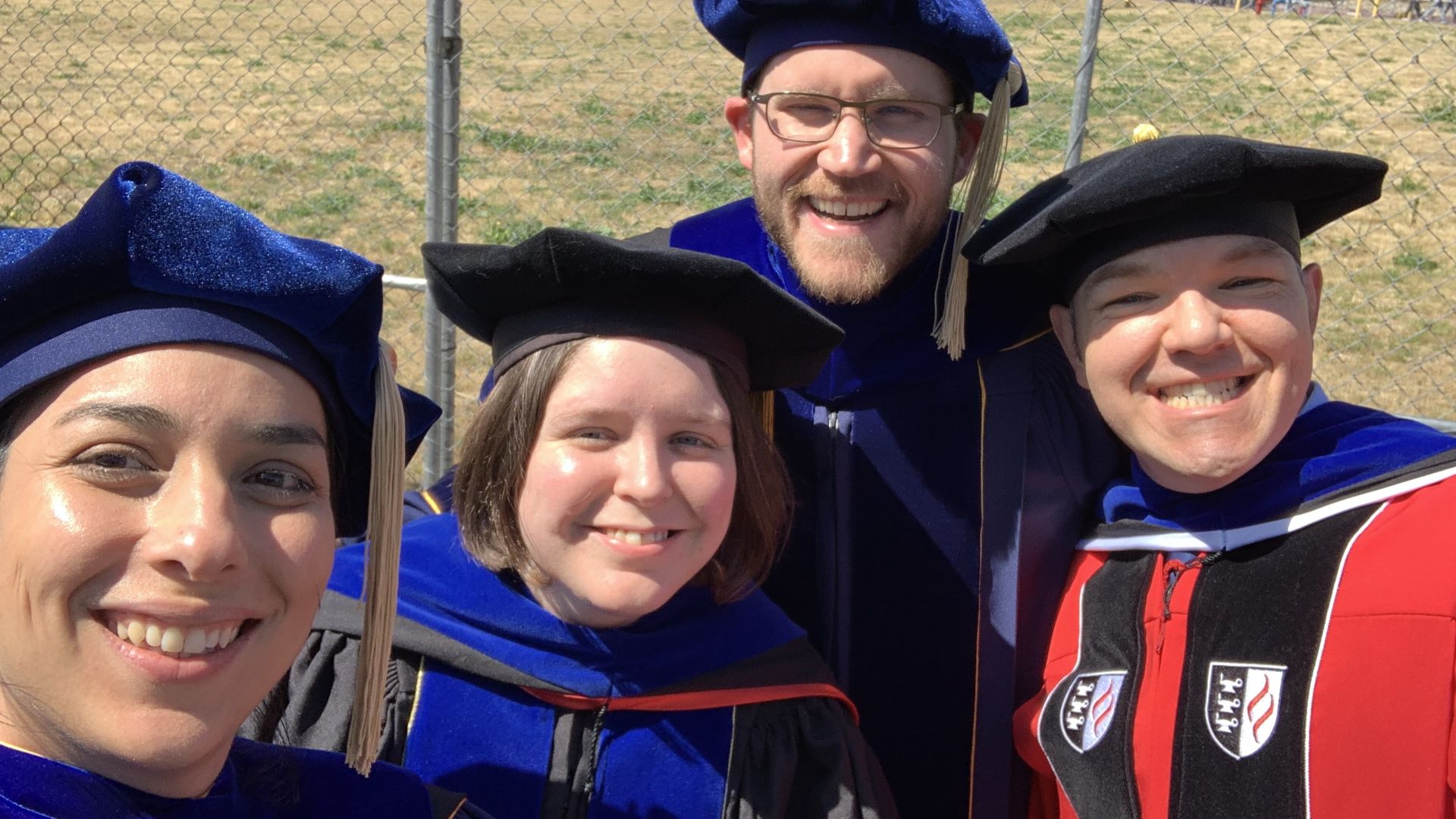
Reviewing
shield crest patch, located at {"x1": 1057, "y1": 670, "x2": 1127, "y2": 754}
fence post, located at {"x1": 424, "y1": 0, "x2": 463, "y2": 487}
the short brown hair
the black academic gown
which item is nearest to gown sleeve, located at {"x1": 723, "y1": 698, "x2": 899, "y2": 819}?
the black academic gown

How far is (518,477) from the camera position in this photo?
2244mm

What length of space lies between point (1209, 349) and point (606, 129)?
954cm

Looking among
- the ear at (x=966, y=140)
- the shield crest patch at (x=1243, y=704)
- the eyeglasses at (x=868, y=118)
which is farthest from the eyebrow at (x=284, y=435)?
the ear at (x=966, y=140)

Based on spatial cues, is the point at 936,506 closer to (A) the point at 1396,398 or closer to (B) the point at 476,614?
(B) the point at 476,614

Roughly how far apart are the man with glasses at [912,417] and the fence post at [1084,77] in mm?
1698

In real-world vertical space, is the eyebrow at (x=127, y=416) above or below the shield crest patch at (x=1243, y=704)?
above

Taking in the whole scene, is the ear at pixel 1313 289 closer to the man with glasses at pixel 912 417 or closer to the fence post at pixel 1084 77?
the man with glasses at pixel 912 417

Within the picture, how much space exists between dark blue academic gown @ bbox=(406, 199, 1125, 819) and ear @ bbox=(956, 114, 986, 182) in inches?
10.9

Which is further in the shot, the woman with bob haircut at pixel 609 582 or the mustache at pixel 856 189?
the mustache at pixel 856 189

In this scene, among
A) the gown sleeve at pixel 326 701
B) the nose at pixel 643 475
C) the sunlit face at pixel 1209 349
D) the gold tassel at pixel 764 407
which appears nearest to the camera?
the nose at pixel 643 475

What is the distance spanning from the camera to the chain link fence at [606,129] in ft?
24.8

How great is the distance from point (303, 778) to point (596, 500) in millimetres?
602

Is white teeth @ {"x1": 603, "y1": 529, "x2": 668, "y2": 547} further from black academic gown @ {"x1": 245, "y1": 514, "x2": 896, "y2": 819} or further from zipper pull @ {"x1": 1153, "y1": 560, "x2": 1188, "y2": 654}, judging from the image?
zipper pull @ {"x1": 1153, "y1": 560, "x2": 1188, "y2": 654}

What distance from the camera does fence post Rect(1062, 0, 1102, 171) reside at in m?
4.33
